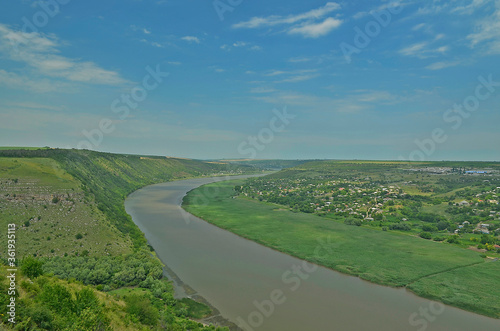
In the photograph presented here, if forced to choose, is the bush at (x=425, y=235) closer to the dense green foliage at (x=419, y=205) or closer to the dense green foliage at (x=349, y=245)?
the dense green foliage at (x=419, y=205)

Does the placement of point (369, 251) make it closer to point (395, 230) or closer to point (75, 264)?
point (395, 230)

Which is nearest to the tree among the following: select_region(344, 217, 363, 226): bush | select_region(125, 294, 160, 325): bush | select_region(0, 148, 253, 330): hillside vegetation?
select_region(0, 148, 253, 330): hillside vegetation

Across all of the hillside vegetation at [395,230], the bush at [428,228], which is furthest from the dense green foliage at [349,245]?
the bush at [428,228]

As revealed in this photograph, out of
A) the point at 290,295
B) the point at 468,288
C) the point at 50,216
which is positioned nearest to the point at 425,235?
the point at 468,288

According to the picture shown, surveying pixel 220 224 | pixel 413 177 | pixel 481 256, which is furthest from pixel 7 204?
pixel 413 177

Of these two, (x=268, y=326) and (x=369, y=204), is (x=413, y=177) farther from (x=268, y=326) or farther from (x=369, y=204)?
(x=268, y=326)

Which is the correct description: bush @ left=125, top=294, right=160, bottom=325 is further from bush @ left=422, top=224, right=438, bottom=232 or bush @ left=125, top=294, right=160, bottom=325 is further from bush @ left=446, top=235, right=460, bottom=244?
bush @ left=422, top=224, right=438, bottom=232
